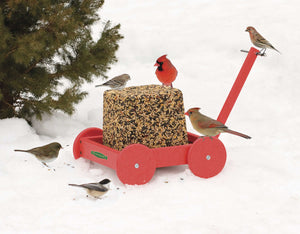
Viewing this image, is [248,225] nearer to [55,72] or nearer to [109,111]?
[109,111]

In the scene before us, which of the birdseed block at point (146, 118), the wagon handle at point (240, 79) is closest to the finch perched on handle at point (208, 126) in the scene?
the birdseed block at point (146, 118)

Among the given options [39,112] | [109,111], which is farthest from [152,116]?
[39,112]

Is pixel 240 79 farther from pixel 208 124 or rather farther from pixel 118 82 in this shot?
pixel 118 82

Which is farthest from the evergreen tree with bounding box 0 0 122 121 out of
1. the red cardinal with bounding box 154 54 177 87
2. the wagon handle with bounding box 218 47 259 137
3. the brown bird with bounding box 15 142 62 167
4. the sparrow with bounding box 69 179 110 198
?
the wagon handle with bounding box 218 47 259 137

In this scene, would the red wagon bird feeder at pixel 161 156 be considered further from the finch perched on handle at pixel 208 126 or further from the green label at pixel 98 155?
the finch perched on handle at pixel 208 126

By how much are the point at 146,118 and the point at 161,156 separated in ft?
1.21

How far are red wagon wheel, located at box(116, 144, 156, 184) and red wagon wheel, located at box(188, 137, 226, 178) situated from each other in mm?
388

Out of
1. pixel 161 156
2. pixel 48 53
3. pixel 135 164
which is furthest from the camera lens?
pixel 48 53

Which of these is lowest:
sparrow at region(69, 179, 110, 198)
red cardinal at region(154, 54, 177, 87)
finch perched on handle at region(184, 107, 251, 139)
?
sparrow at region(69, 179, 110, 198)

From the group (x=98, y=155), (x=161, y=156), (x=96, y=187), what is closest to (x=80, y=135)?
(x=98, y=155)

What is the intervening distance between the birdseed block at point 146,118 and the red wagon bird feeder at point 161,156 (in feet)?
0.46

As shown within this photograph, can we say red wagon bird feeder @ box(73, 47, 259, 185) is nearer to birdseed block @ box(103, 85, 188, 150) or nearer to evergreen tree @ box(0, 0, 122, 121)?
birdseed block @ box(103, 85, 188, 150)

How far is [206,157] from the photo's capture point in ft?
14.3

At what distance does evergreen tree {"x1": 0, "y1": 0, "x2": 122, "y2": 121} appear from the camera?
4953mm
